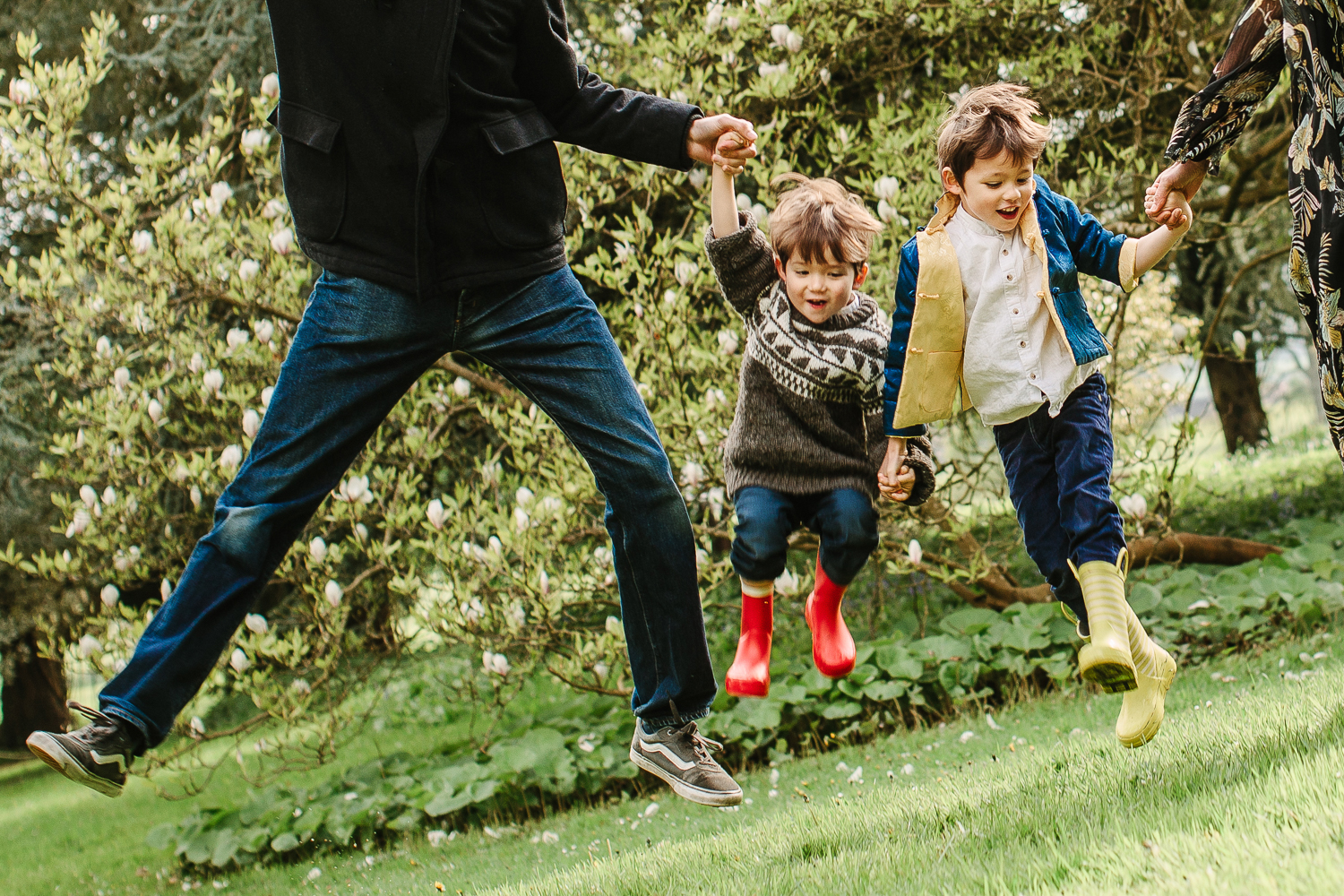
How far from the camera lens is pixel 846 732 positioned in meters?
5.24

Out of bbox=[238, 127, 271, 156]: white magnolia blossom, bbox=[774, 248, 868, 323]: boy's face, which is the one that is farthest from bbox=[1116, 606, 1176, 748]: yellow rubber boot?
bbox=[238, 127, 271, 156]: white magnolia blossom

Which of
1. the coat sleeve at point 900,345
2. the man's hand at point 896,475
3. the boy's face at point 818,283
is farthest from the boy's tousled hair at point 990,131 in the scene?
the man's hand at point 896,475

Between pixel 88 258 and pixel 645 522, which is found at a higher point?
pixel 88 258

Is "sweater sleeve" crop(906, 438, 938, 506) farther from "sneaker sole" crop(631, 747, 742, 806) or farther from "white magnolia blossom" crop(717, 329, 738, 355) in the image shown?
"white magnolia blossom" crop(717, 329, 738, 355)

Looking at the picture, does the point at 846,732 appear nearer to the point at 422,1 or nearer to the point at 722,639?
the point at 722,639

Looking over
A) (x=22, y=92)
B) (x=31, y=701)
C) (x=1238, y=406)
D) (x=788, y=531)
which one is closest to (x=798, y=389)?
(x=788, y=531)

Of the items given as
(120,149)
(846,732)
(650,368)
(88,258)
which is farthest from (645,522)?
(120,149)

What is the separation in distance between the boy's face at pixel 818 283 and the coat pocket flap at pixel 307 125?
1248mm

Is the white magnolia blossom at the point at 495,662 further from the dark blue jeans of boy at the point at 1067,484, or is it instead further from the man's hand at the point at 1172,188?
the man's hand at the point at 1172,188

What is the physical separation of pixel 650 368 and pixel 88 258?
3184 millimetres

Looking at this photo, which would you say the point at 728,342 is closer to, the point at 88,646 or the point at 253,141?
the point at 253,141

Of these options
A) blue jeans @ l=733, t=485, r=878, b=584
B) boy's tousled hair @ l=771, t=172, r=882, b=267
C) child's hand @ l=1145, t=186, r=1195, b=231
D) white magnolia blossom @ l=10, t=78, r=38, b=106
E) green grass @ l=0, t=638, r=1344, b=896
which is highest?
white magnolia blossom @ l=10, t=78, r=38, b=106

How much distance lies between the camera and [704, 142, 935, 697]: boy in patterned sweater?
302 centimetres

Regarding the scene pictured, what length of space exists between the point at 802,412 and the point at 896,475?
0.35m
